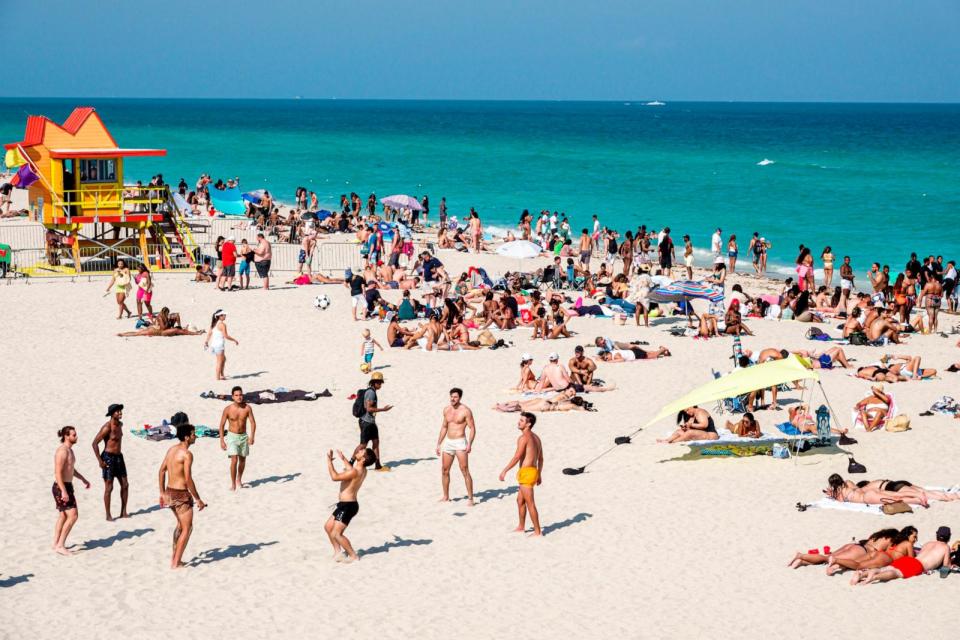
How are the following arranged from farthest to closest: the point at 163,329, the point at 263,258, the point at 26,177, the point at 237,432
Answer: the point at 26,177 < the point at 263,258 < the point at 163,329 < the point at 237,432

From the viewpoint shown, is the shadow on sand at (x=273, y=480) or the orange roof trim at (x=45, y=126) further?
the orange roof trim at (x=45, y=126)

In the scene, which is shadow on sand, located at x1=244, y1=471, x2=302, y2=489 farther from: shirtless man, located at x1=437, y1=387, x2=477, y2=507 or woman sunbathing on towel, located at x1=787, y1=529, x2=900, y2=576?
woman sunbathing on towel, located at x1=787, y1=529, x2=900, y2=576

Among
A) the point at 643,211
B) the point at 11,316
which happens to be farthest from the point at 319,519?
the point at 643,211

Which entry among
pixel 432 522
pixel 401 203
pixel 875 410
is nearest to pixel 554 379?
pixel 875 410

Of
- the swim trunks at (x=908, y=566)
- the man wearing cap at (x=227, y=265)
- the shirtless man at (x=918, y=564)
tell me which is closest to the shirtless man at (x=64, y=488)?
the shirtless man at (x=918, y=564)

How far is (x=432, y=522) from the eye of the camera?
41.6 ft

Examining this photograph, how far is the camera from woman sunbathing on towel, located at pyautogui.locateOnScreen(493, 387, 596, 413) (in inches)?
679

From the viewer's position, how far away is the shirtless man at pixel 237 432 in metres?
13.2

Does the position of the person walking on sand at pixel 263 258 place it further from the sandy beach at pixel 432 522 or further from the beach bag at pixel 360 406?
the beach bag at pixel 360 406

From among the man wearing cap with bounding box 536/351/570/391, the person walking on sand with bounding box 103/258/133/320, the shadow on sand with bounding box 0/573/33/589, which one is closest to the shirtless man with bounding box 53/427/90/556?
the shadow on sand with bounding box 0/573/33/589

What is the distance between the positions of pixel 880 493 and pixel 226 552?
7250 mm

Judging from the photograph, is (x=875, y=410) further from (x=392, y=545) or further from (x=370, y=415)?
(x=392, y=545)

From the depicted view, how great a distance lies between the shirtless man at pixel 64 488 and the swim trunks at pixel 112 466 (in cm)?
73

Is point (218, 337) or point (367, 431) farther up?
point (218, 337)
